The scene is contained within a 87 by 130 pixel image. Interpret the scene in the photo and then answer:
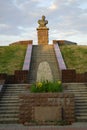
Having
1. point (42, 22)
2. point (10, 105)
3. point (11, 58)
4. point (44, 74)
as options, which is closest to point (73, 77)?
point (44, 74)

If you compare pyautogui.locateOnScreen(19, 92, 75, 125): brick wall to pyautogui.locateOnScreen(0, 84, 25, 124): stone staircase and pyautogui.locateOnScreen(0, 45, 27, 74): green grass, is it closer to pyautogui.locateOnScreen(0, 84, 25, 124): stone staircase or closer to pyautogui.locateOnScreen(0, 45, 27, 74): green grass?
pyautogui.locateOnScreen(0, 84, 25, 124): stone staircase

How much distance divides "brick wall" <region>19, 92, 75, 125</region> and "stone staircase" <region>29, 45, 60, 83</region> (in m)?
7.52

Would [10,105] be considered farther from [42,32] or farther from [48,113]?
[42,32]

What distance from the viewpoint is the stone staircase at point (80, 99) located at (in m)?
15.3

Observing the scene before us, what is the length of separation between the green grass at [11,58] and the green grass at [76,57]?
344 cm

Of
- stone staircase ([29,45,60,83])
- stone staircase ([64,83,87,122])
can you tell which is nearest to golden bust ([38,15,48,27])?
stone staircase ([29,45,60,83])

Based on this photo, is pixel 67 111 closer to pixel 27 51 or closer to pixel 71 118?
pixel 71 118

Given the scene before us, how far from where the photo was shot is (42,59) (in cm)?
2775

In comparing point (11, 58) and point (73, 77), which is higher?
point (11, 58)

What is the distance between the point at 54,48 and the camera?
31.6 m

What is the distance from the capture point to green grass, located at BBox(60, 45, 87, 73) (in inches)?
1014

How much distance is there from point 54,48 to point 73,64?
17.5ft

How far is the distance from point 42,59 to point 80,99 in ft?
35.9

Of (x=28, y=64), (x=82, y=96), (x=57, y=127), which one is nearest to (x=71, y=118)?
(x=57, y=127)
